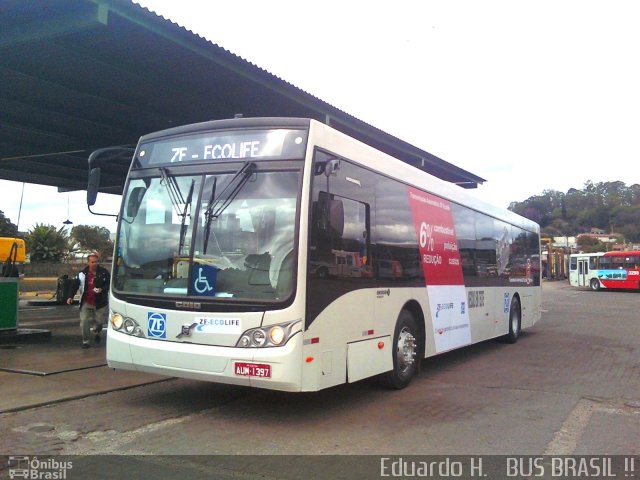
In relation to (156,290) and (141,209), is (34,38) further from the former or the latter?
(156,290)

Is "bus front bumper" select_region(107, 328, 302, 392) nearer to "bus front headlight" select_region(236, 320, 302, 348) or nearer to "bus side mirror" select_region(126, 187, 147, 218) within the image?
"bus front headlight" select_region(236, 320, 302, 348)

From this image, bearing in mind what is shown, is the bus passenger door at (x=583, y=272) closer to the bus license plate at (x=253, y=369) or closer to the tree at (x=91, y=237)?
the bus license plate at (x=253, y=369)

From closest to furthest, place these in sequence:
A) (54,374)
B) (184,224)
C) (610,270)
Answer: (184,224)
(54,374)
(610,270)

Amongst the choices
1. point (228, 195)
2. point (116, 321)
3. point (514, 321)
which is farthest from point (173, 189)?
point (514, 321)

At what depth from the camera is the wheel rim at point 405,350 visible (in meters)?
7.62

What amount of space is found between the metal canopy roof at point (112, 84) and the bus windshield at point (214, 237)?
6.97 ft

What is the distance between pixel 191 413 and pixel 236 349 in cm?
135

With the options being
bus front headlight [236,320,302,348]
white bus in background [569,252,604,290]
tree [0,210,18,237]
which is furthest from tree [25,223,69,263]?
bus front headlight [236,320,302,348]

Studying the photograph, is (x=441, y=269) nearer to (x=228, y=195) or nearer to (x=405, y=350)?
(x=405, y=350)

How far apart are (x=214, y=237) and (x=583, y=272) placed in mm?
47734

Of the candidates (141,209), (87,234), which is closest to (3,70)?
(141,209)

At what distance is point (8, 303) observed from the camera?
36.9 ft

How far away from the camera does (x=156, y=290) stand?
20.2 ft

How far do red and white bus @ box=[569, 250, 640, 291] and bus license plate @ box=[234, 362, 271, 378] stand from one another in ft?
143
